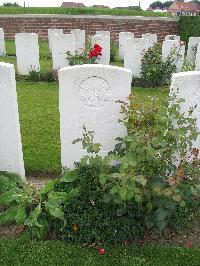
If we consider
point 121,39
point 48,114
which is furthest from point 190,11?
point 48,114

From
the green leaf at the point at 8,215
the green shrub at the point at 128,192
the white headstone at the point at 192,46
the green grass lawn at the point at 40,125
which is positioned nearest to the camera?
the green shrub at the point at 128,192

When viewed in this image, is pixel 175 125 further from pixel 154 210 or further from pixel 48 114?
pixel 48 114

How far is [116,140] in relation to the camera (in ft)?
13.9

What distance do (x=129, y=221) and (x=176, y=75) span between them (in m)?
1.56

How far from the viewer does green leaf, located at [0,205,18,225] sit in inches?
147

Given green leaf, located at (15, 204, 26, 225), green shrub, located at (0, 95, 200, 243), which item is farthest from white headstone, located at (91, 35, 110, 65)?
green leaf, located at (15, 204, 26, 225)

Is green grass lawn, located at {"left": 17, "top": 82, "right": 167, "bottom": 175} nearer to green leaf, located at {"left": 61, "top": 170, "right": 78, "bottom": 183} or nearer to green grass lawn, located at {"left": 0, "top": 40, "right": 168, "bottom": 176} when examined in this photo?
green grass lawn, located at {"left": 0, "top": 40, "right": 168, "bottom": 176}

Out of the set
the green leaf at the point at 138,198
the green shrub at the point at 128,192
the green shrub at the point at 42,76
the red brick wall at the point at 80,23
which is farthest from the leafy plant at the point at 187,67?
the red brick wall at the point at 80,23

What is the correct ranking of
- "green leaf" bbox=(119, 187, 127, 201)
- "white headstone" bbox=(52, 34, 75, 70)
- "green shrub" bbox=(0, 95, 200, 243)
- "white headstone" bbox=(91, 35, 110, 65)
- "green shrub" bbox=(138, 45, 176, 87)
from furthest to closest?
"white headstone" bbox=(91, 35, 110, 65)
"white headstone" bbox=(52, 34, 75, 70)
"green shrub" bbox=(138, 45, 176, 87)
"green shrub" bbox=(0, 95, 200, 243)
"green leaf" bbox=(119, 187, 127, 201)

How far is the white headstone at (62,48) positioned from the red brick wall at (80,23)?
8681mm

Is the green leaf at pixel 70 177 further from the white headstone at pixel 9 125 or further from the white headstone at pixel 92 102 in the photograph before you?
the white headstone at pixel 9 125

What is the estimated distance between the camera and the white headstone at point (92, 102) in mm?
3957

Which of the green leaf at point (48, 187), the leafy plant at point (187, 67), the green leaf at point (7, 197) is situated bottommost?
the green leaf at point (7, 197)

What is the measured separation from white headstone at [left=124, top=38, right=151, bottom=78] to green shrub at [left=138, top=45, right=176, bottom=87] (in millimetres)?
183
